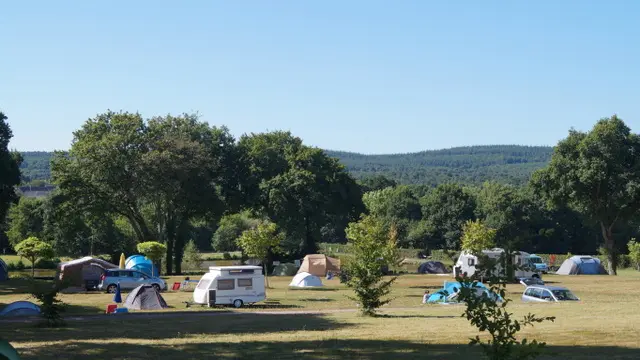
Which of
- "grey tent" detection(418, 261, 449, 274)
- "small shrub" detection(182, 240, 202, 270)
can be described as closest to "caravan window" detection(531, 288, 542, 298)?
"grey tent" detection(418, 261, 449, 274)

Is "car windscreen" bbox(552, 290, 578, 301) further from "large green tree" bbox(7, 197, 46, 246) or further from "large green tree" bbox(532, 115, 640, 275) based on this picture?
"large green tree" bbox(7, 197, 46, 246)

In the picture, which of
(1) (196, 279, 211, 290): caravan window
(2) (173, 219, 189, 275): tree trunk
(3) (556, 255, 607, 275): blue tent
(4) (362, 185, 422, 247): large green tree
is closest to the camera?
(1) (196, 279, 211, 290): caravan window

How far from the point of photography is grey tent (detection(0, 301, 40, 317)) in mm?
27422

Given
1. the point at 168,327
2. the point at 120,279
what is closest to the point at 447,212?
the point at 120,279

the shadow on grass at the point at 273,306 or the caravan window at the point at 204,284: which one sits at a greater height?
the caravan window at the point at 204,284

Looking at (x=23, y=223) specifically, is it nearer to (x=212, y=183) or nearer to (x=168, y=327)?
(x=212, y=183)

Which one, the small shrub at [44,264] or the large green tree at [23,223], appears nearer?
the small shrub at [44,264]

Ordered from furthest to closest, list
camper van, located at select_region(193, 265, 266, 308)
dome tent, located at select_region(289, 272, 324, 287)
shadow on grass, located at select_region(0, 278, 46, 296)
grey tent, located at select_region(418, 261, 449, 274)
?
grey tent, located at select_region(418, 261, 449, 274) < dome tent, located at select_region(289, 272, 324, 287) < shadow on grass, located at select_region(0, 278, 46, 296) < camper van, located at select_region(193, 265, 266, 308)

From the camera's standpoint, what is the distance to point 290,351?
16375mm

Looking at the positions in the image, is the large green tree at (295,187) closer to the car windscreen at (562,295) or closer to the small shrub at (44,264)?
the small shrub at (44,264)

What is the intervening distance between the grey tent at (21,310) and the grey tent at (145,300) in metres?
4.83

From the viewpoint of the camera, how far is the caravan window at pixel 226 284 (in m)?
33.9

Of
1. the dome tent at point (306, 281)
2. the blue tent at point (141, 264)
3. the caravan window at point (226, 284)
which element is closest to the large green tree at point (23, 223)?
the blue tent at point (141, 264)

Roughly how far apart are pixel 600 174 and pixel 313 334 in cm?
4031
